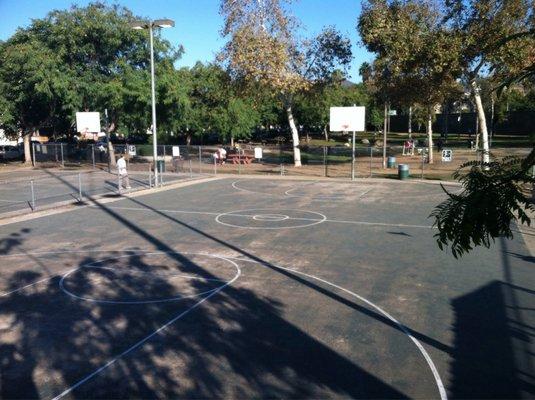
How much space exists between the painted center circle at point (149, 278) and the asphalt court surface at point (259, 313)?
5 centimetres

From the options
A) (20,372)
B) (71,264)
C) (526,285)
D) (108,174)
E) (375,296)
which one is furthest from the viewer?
(108,174)

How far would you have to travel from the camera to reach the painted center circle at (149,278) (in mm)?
10938

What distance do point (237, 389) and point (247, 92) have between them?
3434 centimetres

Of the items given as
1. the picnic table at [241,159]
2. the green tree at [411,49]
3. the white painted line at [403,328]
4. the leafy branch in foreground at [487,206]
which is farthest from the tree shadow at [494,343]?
the picnic table at [241,159]

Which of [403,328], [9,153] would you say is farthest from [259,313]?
[9,153]

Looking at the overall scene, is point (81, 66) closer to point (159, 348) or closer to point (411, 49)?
point (411, 49)

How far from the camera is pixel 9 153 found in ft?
172

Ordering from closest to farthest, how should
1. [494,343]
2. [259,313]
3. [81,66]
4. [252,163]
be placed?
[494,343] → [259,313] → [81,66] → [252,163]

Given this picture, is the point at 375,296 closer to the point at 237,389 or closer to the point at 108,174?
the point at 237,389

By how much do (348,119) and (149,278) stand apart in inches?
999

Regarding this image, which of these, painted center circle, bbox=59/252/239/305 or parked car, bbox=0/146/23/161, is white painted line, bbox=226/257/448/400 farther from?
parked car, bbox=0/146/23/161

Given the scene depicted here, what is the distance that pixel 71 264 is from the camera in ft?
44.1

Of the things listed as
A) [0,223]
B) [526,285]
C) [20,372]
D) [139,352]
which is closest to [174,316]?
[139,352]

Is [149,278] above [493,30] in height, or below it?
below
